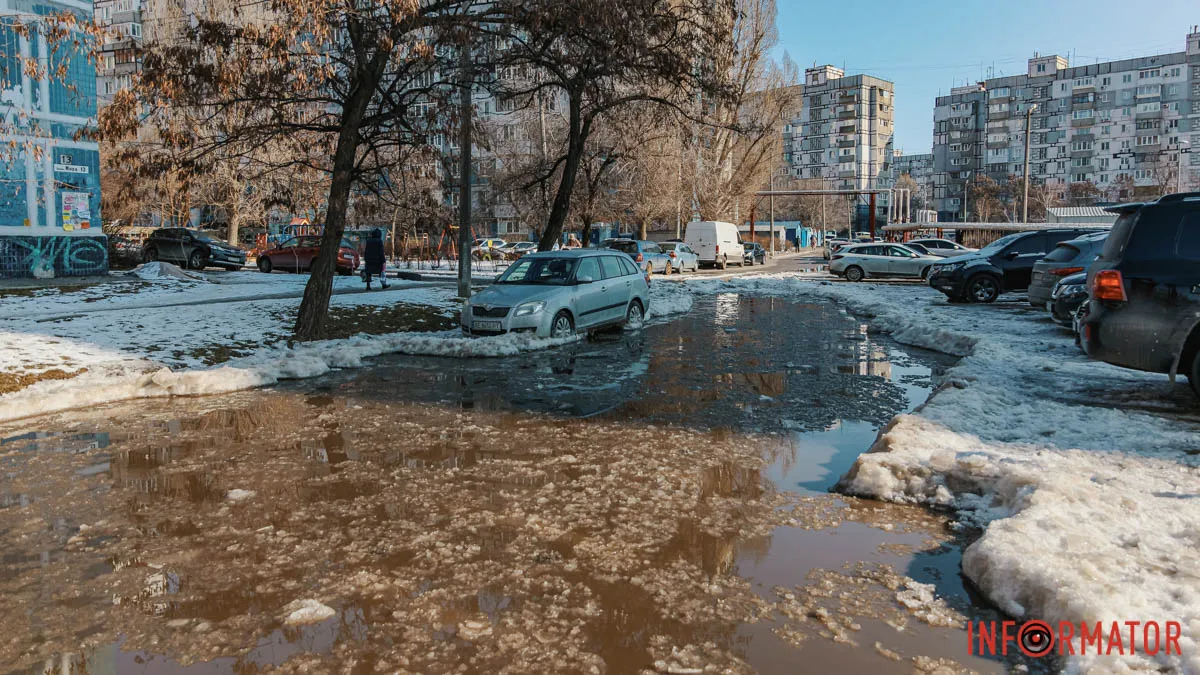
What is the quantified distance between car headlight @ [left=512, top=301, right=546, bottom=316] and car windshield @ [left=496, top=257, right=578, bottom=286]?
880 millimetres

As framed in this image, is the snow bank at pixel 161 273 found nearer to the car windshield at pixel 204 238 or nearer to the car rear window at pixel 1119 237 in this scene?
the car windshield at pixel 204 238

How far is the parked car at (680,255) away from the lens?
40.5m

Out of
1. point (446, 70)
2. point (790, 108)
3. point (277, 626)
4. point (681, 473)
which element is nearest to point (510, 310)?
point (446, 70)

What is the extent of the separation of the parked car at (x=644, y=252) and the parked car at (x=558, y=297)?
19181mm

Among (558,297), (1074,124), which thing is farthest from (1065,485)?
(1074,124)

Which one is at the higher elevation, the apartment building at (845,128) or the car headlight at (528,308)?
the apartment building at (845,128)

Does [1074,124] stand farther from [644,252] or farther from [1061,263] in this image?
[1061,263]

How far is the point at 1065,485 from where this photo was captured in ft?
16.7

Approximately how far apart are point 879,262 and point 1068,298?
828 inches

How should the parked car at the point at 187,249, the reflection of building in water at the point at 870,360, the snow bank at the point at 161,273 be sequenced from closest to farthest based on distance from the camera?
the reflection of building in water at the point at 870,360 < the snow bank at the point at 161,273 < the parked car at the point at 187,249

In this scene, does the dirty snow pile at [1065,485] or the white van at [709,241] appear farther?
the white van at [709,241]

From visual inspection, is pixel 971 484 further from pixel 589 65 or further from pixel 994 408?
pixel 589 65

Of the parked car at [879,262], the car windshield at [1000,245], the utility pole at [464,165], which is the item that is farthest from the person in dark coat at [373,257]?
the parked car at [879,262]

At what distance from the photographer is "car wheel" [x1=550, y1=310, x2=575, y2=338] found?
14.0 metres
